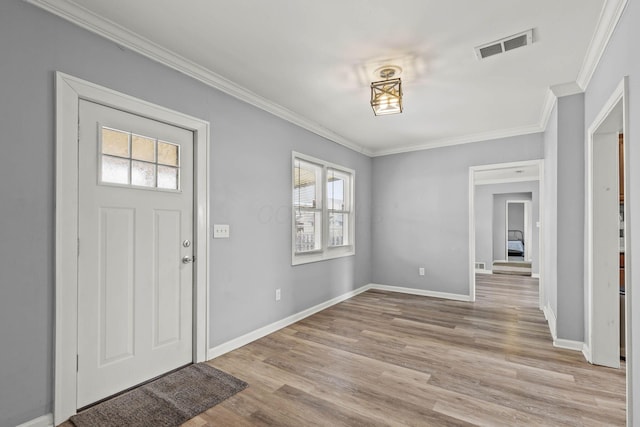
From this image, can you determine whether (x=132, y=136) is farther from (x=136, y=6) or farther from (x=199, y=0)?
(x=199, y=0)

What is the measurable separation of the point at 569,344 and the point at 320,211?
3.22 metres

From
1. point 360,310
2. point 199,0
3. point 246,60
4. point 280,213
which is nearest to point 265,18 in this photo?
point 199,0

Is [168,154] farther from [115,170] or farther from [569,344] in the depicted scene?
[569,344]

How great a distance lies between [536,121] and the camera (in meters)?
4.20

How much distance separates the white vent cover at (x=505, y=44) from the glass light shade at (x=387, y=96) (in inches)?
26.4

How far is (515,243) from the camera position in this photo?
10195mm

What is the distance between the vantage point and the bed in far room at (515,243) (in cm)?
1001

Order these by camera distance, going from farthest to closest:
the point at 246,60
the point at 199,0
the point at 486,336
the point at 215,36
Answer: the point at 486,336
the point at 246,60
the point at 215,36
the point at 199,0

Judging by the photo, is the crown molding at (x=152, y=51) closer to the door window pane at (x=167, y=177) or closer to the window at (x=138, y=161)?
the window at (x=138, y=161)

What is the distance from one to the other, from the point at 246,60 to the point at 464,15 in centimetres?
172

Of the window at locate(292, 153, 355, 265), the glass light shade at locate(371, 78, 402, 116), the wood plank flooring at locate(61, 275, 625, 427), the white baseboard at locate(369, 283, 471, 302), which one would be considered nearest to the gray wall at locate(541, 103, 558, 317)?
the wood plank flooring at locate(61, 275, 625, 427)

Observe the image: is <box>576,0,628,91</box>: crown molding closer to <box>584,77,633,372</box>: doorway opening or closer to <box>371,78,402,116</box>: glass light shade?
<box>584,77,633,372</box>: doorway opening

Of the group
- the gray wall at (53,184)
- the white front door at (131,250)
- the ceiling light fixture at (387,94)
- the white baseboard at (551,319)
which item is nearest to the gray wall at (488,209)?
the white baseboard at (551,319)

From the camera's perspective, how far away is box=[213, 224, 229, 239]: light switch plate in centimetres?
290
